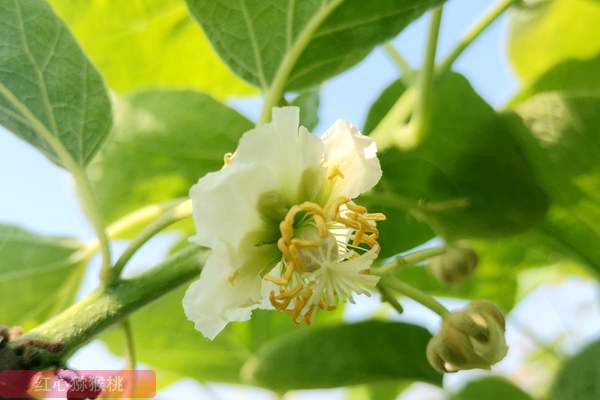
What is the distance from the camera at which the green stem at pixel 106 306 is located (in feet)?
2.19

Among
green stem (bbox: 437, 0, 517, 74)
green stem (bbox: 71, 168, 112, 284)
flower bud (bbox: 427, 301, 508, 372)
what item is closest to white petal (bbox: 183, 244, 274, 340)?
green stem (bbox: 71, 168, 112, 284)

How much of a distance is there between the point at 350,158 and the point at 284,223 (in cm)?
10

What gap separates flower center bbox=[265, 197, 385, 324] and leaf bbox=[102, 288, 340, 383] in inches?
22.3

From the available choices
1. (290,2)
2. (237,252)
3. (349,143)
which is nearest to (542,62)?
(290,2)

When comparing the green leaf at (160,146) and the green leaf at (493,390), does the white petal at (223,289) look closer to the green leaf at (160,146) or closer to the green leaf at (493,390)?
the green leaf at (160,146)

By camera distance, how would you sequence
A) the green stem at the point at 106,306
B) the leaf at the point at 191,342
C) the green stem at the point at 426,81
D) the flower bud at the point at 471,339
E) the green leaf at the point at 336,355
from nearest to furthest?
the green stem at the point at 106,306 < the flower bud at the point at 471,339 < the green stem at the point at 426,81 < the green leaf at the point at 336,355 < the leaf at the point at 191,342

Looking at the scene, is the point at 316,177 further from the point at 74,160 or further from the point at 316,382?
the point at 316,382

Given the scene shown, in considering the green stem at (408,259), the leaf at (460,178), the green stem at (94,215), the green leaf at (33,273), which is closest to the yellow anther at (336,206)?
the green stem at (408,259)

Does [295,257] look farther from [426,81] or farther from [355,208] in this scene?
[426,81]

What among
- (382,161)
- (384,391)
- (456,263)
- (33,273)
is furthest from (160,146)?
(384,391)

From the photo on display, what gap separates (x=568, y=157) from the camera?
1.08m

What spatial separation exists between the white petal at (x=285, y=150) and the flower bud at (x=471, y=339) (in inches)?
8.1

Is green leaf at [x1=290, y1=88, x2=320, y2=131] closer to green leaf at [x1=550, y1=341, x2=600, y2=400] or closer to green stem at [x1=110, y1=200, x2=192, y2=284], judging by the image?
green stem at [x1=110, y1=200, x2=192, y2=284]

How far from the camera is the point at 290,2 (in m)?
0.87
